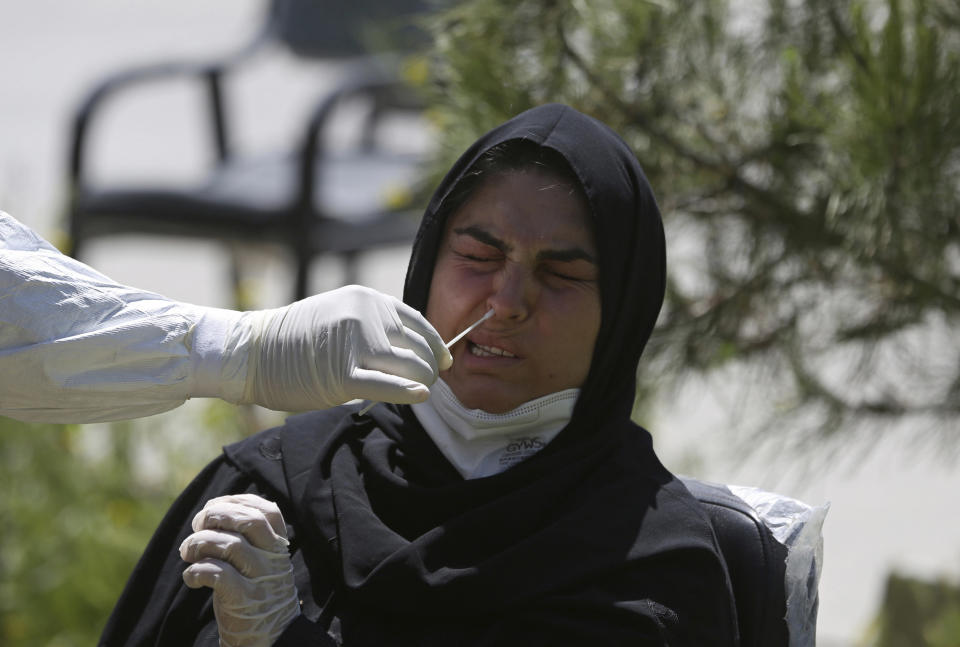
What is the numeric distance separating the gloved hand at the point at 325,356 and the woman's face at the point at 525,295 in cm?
23

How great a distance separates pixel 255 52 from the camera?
5.57m

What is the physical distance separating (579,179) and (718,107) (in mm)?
811

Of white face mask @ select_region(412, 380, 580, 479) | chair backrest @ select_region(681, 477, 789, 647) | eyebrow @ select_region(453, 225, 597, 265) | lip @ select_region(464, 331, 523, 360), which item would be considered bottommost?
chair backrest @ select_region(681, 477, 789, 647)

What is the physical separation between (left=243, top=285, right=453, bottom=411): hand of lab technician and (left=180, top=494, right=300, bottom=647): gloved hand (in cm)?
13

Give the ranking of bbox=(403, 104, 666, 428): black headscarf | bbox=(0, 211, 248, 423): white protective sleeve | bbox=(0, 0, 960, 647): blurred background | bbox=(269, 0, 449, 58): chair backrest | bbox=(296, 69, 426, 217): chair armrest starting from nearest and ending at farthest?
bbox=(0, 211, 248, 423): white protective sleeve
bbox=(403, 104, 666, 428): black headscarf
bbox=(0, 0, 960, 647): blurred background
bbox=(296, 69, 426, 217): chair armrest
bbox=(269, 0, 449, 58): chair backrest

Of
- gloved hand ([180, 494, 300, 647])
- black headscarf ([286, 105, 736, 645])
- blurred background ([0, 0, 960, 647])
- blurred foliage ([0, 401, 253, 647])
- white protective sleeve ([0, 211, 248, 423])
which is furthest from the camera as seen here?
blurred foliage ([0, 401, 253, 647])

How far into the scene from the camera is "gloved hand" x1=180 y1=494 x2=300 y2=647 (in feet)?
4.68

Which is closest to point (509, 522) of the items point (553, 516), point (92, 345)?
point (553, 516)

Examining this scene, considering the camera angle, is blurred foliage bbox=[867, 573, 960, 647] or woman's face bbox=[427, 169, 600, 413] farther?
blurred foliage bbox=[867, 573, 960, 647]

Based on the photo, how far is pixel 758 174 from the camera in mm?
2369

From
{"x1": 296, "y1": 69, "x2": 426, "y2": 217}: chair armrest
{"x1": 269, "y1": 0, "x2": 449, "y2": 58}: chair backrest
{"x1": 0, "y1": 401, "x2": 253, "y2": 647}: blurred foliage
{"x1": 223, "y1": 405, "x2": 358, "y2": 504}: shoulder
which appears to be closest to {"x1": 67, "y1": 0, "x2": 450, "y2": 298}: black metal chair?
{"x1": 296, "y1": 69, "x2": 426, "y2": 217}: chair armrest

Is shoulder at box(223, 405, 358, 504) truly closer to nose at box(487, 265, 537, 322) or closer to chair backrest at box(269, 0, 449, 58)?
nose at box(487, 265, 537, 322)

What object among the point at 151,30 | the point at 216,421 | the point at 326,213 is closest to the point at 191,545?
the point at 216,421

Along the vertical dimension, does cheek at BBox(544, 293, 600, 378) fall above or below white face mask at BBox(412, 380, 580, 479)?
above
